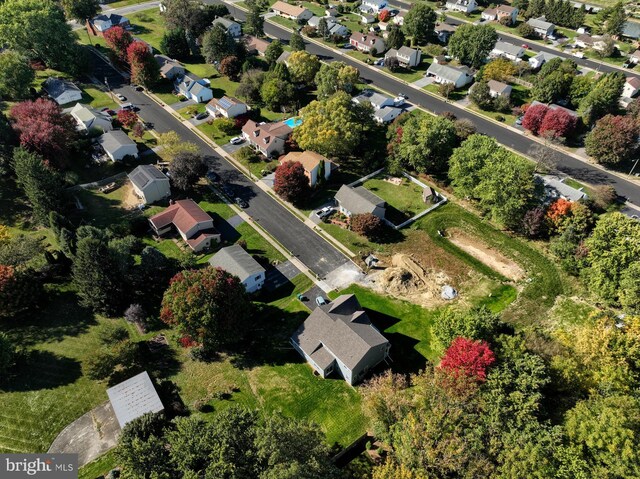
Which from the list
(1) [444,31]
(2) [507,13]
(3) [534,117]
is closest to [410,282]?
(3) [534,117]

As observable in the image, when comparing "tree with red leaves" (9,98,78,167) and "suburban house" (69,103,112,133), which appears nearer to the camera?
"tree with red leaves" (9,98,78,167)

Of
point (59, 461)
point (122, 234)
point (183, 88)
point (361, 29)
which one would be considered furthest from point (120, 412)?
point (361, 29)

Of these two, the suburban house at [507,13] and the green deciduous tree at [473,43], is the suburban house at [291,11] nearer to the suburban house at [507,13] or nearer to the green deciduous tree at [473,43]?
the green deciduous tree at [473,43]

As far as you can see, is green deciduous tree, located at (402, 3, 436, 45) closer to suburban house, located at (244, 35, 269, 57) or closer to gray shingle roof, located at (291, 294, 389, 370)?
suburban house, located at (244, 35, 269, 57)

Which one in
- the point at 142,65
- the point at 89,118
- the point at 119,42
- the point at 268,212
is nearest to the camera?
the point at 268,212

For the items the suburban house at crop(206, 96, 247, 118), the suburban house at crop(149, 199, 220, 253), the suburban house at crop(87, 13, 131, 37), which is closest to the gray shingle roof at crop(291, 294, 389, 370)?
the suburban house at crop(149, 199, 220, 253)

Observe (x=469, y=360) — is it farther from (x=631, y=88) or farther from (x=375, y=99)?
(x=631, y=88)

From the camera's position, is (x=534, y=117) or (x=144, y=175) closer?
(x=144, y=175)
